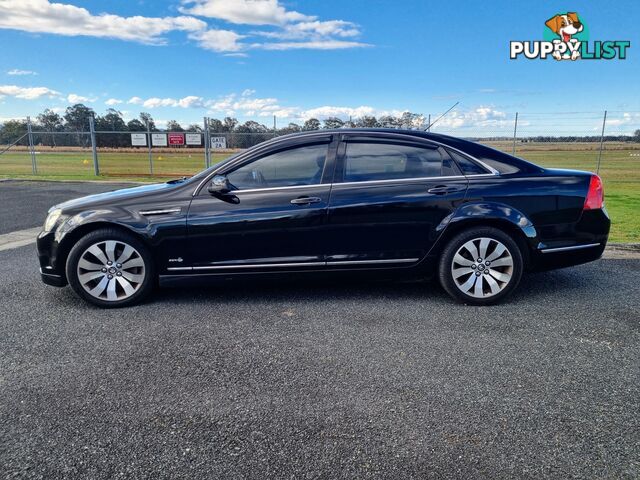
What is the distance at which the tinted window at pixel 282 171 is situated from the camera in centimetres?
427

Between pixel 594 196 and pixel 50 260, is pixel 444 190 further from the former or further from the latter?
pixel 50 260

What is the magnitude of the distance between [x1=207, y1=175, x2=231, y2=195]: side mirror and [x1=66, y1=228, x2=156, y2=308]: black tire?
80cm

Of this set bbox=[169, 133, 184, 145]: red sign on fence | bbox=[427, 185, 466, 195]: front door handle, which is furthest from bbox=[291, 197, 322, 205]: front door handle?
bbox=[169, 133, 184, 145]: red sign on fence

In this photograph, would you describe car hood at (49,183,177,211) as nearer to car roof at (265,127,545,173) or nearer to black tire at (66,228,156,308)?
black tire at (66,228,156,308)

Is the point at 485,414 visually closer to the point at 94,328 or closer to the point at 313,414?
the point at 313,414

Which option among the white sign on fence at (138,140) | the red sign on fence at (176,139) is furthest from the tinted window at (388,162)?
the white sign on fence at (138,140)

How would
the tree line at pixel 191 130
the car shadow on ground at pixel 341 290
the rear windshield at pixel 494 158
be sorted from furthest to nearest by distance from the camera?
1. the tree line at pixel 191 130
2. the car shadow on ground at pixel 341 290
3. the rear windshield at pixel 494 158

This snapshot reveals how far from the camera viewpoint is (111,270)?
4199 millimetres

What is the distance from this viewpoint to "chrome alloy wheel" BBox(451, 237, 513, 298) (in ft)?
13.8

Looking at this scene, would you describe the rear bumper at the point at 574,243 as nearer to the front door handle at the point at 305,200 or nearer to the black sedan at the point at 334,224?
the black sedan at the point at 334,224

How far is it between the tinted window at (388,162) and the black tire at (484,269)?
65 cm

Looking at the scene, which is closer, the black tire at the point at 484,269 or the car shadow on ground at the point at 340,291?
the black tire at the point at 484,269

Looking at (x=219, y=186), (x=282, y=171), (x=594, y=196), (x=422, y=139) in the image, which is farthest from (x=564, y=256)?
(x=219, y=186)

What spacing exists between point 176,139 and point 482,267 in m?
16.3
